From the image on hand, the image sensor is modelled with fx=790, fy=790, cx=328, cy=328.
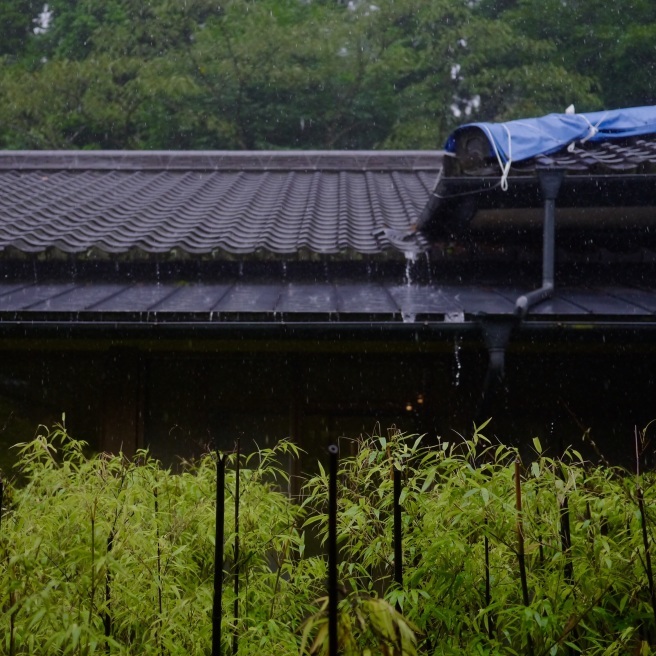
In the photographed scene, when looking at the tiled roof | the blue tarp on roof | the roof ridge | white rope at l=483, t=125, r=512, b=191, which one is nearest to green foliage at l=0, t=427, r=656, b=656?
white rope at l=483, t=125, r=512, b=191

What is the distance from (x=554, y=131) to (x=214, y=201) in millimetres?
3442

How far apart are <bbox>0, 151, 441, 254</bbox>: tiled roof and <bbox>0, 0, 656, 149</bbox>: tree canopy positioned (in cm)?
839

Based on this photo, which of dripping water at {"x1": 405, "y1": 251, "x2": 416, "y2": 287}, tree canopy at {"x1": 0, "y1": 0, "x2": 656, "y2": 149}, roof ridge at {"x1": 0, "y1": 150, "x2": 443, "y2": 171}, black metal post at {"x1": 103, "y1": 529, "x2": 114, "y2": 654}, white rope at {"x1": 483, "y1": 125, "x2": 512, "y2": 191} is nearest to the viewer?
black metal post at {"x1": 103, "y1": 529, "x2": 114, "y2": 654}

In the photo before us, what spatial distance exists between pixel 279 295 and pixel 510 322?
1.55 metres

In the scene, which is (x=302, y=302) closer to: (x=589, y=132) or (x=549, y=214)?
(x=549, y=214)

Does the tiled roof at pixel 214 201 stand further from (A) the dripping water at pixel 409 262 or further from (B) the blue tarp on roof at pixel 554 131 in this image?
(B) the blue tarp on roof at pixel 554 131

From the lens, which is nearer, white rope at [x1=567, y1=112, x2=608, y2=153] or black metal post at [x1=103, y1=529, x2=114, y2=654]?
black metal post at [x1=103, y1=529, x2=114, y2=654]

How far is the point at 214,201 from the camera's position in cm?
773

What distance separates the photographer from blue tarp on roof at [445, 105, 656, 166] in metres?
5.41

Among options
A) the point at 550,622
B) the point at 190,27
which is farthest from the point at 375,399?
the point at 190,27

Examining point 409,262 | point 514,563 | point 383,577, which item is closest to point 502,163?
point 409,262

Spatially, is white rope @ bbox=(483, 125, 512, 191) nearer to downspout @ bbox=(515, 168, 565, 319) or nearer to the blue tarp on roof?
the blue tarp on roof

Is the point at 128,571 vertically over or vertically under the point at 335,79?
under

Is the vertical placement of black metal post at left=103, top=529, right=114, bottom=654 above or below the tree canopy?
below
